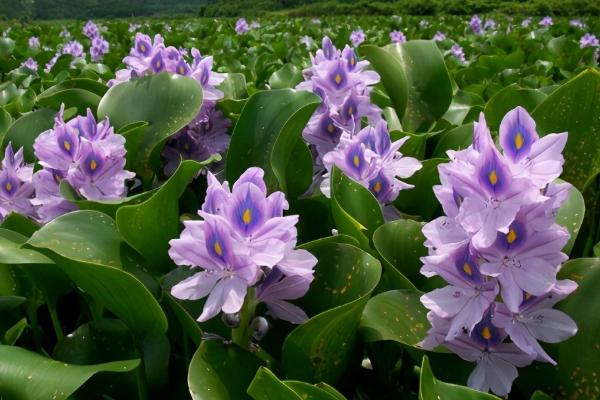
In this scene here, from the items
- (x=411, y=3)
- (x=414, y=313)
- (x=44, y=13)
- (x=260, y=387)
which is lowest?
(x=44, y=13)

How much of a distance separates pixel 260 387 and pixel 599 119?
1064 mm

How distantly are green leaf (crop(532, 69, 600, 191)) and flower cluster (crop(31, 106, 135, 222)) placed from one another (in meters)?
0.99

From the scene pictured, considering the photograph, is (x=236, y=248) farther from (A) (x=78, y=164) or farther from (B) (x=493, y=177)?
(A) (x=78, y=164)

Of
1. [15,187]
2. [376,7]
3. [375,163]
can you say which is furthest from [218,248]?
[376,7]

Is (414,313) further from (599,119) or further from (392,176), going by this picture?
(599,119)

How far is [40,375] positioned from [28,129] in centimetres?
103

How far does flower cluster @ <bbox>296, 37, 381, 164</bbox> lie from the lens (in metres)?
1.81

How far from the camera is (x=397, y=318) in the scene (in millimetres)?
1205

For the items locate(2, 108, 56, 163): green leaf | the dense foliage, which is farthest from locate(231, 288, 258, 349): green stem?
locate(2, 108, 56, 163): green leaf

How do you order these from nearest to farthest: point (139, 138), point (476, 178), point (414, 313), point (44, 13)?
1. point (476, 178)
2. point (414, 313)
3. point (139, 138)
4. point (44, 13)

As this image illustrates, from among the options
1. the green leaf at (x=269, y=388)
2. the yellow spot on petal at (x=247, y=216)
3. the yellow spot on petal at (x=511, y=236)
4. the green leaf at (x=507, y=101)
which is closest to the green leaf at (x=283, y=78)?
the green leaf at (x=507, y=101)

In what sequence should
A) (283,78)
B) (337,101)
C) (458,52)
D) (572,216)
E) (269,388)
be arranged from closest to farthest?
(269,388), (572,216), (337,101), (283,78), (458,52)

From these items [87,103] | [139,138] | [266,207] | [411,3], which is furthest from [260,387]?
[411,3]

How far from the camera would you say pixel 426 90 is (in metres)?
2.30
